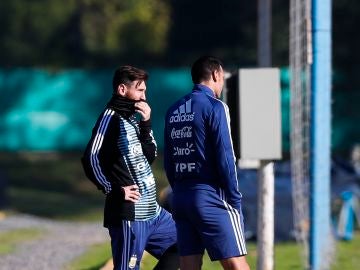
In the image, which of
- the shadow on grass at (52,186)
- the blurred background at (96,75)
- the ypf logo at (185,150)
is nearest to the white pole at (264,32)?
the ypf logo at (185,150)

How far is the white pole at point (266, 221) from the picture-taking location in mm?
10906

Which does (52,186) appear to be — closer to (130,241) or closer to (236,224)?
(130,241)

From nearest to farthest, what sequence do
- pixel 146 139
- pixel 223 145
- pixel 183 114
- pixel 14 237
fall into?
pixel 223 145 < pixel 183 114 < pixel 146 139 < pixel 14 237

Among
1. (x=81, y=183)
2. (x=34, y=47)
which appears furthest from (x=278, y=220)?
(x=34, y=47)

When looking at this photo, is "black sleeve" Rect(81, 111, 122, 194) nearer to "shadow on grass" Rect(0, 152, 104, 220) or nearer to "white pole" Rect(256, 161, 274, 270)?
"white pole" Rect(256, 161, 274, 270)

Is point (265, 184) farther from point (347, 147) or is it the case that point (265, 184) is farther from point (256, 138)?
point (347, 147)

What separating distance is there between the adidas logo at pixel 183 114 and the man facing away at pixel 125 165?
46cm

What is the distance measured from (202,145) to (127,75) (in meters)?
0.94

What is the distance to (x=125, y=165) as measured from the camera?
855cm

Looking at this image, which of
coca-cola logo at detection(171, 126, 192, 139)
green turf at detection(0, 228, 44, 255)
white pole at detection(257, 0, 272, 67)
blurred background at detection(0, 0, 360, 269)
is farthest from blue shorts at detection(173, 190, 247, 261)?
blurred background at detection(0, 0, 360, 269)

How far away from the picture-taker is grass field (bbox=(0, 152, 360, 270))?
519 inches

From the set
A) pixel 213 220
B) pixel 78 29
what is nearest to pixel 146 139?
pixel 213 220

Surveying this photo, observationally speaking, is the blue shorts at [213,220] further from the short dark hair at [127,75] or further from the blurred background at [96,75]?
the blurred background at [96,75]

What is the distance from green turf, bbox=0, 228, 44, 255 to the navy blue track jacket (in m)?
6.88
